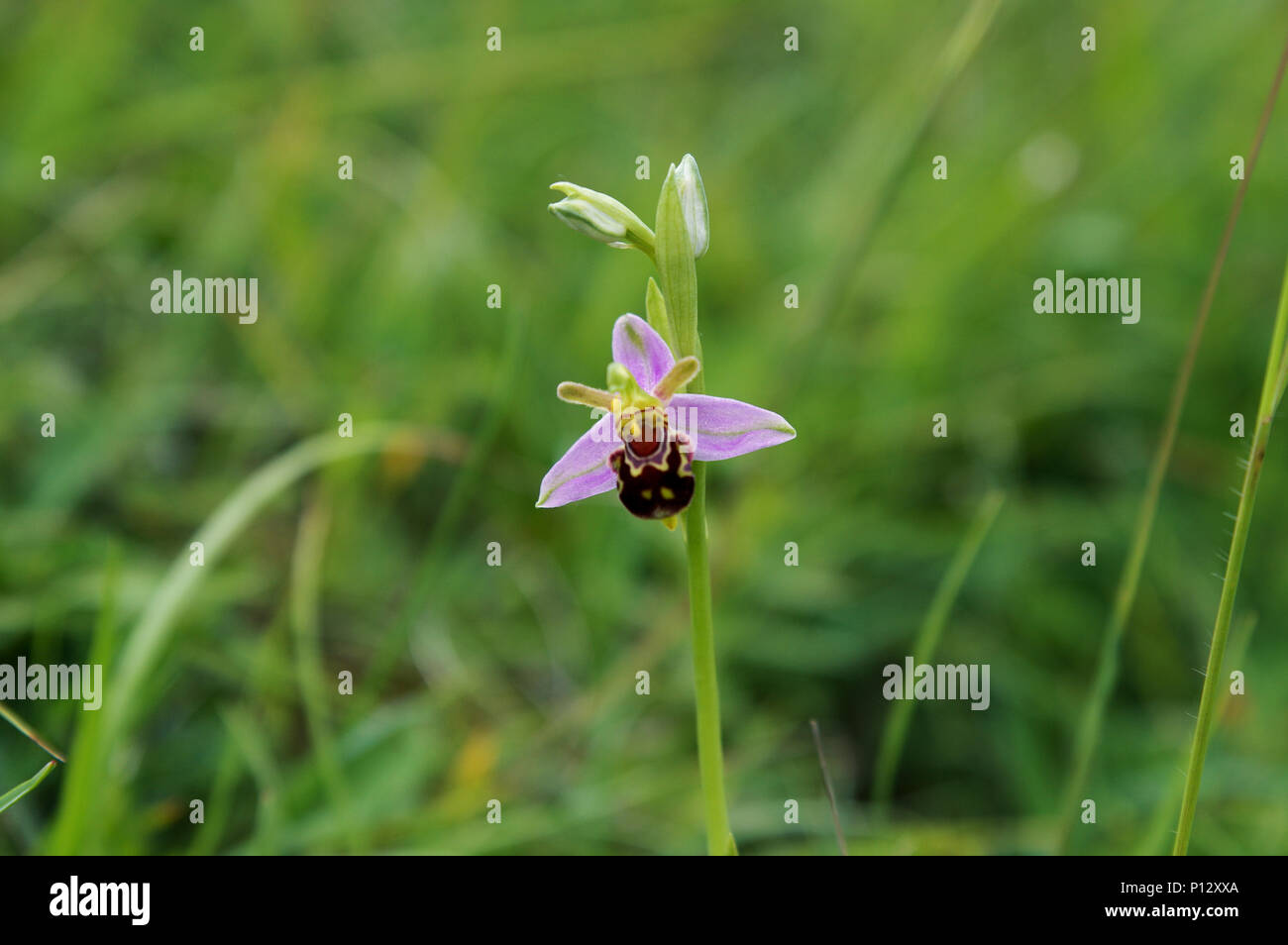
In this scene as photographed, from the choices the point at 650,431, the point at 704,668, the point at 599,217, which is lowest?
the point at 704,668

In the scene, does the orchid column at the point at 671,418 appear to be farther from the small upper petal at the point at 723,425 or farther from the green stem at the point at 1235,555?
the green stem at the point at 1235,555

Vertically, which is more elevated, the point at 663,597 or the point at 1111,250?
the point at 1111,250

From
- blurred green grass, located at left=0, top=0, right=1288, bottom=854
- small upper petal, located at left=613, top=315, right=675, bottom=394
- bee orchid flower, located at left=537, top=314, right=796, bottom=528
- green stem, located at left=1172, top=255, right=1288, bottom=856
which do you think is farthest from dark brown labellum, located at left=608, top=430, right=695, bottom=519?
blurred green grass, located at left=0, top=0, right=1288, bottom=854

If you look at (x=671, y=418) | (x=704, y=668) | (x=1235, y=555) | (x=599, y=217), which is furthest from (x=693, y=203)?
(x=1235, y=555)

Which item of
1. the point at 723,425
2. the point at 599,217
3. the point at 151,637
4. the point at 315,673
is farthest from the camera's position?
the point at 315,673

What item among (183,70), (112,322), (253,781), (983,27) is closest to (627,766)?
(253,781)

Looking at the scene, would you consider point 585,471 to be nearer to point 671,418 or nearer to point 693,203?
point 671,418

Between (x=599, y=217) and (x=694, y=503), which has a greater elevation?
(x=599, y=217)
